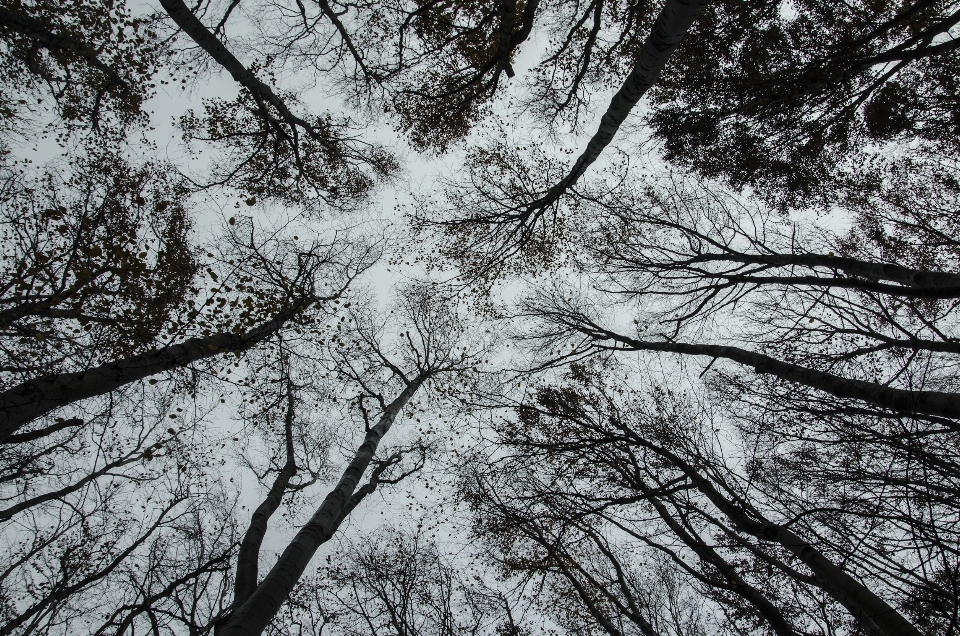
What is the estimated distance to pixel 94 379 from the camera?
376cm

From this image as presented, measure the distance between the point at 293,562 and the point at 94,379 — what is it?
2774mm

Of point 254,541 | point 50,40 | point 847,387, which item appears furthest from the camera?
point 50,40

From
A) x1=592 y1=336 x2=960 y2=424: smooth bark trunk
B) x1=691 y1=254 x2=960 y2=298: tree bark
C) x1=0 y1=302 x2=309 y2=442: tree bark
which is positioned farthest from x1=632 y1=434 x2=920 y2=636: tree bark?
x1=0 y1=302 x2=309 y2=442: tree bark

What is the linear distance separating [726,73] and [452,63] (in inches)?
176

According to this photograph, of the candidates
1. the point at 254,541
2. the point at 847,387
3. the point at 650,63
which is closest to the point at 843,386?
the point at 847,387

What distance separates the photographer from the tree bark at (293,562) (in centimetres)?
346

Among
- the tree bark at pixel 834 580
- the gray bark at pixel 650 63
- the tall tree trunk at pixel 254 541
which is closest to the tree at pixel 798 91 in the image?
the gray bark at pixel 650 63

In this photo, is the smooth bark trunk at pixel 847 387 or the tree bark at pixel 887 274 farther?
the tree bark at pixel 887 274

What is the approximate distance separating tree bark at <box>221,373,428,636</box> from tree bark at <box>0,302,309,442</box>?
2.50 meters

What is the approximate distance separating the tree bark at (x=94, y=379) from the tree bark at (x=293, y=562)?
2.50 metres

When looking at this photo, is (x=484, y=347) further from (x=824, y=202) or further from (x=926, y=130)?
(x=926, y=130)

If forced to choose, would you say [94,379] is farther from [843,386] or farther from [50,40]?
[843,386]

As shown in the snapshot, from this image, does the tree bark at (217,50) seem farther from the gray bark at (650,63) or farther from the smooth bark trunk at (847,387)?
the smooth bark trunk at (847,387)

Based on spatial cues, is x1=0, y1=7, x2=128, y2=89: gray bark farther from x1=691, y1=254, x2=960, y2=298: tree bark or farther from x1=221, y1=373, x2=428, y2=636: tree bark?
x1=691, y1=254, x2=960, y2=298: tree bark
